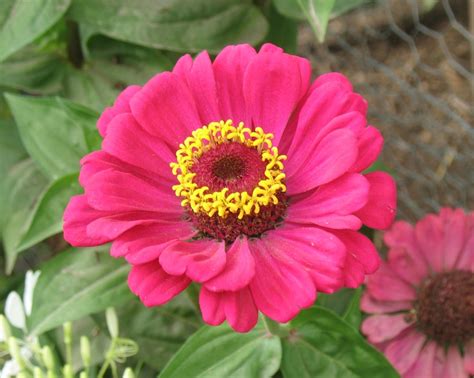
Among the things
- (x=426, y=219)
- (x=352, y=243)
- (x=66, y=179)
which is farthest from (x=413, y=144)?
(x=352, y=243)

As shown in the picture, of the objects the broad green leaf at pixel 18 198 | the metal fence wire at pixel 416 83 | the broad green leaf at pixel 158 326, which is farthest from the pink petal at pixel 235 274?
the metal fence wire at pixel 416 83

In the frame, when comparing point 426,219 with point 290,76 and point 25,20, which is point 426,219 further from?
point 25,20

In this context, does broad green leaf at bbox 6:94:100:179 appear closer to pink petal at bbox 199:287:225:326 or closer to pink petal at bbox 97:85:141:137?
pink petal at bbox 97:85:141:137

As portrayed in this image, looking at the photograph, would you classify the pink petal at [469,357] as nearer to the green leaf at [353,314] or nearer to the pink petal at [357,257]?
the green leaf at [353,314]

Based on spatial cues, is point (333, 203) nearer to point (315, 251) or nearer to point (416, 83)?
point (315, 251)

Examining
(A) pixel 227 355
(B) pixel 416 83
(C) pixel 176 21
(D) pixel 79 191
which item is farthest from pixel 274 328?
(B) pixel 416 83

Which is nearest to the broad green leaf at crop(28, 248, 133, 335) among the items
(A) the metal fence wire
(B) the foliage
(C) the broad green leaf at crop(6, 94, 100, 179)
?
(B) the foliage
